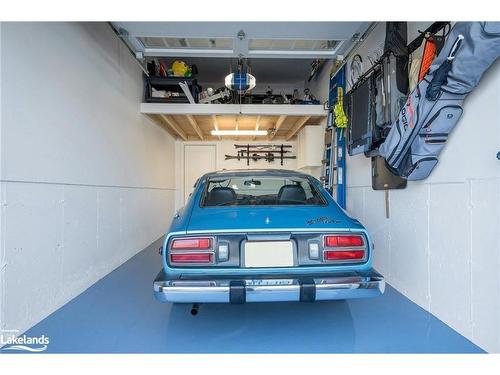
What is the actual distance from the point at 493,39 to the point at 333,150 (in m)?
3.04

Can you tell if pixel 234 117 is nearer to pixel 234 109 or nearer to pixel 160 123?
pixel 234 109

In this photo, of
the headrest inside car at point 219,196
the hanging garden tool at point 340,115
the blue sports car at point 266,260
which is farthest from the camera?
the hanging garden tool at point 340,115

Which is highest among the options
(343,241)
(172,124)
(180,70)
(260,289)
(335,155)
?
(180,70)

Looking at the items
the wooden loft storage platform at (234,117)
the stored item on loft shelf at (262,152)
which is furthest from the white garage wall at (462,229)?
the stored item on loft shelf at (262,152)

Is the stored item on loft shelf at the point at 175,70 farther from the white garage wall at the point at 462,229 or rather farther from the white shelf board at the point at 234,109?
the white garage wall at the point at 462,229

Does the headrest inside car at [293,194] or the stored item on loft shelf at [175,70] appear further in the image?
the stored item on loft shelf at [175,70]

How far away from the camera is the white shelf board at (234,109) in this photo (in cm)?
454

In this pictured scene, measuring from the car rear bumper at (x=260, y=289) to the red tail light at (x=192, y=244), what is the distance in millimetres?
185

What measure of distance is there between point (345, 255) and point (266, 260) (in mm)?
497

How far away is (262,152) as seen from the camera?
25.4ft

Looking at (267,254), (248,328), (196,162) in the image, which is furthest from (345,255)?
(196,162)

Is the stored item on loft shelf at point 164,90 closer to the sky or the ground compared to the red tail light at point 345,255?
closer to the sky

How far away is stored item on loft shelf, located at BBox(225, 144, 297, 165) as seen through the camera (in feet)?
25.2
